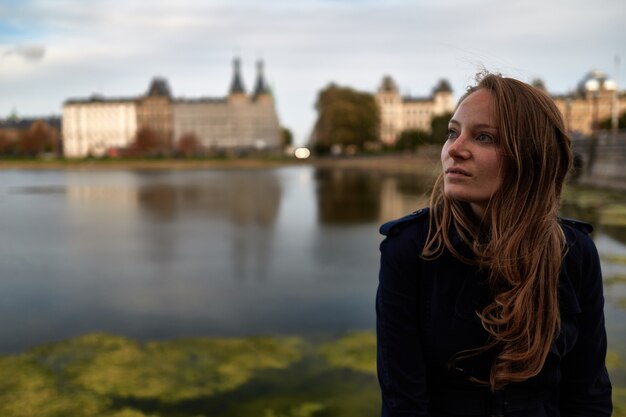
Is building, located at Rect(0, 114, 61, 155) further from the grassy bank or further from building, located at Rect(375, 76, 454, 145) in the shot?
the grassy bank

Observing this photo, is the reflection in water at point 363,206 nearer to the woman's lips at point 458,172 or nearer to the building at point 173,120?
the woman's lips at point 458,172

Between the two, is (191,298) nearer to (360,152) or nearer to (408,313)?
(408,313)

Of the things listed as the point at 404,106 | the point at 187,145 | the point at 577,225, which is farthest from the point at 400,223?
the point at 404,106

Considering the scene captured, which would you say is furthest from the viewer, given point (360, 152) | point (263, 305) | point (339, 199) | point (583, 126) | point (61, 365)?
point (583, 126)

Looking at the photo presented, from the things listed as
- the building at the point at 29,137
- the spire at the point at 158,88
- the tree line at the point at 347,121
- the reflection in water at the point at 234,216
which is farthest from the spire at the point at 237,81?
the reflection in water at the point at 234,216

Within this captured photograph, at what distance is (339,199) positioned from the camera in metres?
23.0

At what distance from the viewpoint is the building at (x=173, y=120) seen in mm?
154000

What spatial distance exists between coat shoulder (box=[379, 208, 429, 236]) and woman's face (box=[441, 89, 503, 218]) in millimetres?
130

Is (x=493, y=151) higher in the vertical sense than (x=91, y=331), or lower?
higher

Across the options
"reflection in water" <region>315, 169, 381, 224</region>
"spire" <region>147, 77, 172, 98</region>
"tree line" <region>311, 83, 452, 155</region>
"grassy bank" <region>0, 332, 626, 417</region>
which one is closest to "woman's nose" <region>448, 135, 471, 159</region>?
Answer: "grassy bank" <region>0, 332, 626, 417</region>

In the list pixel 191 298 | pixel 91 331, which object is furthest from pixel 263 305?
pixel 91 331

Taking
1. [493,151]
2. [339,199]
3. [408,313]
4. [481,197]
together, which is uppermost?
[493,151]

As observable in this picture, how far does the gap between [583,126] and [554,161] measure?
113 metres

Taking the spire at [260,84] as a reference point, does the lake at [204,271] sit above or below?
below
